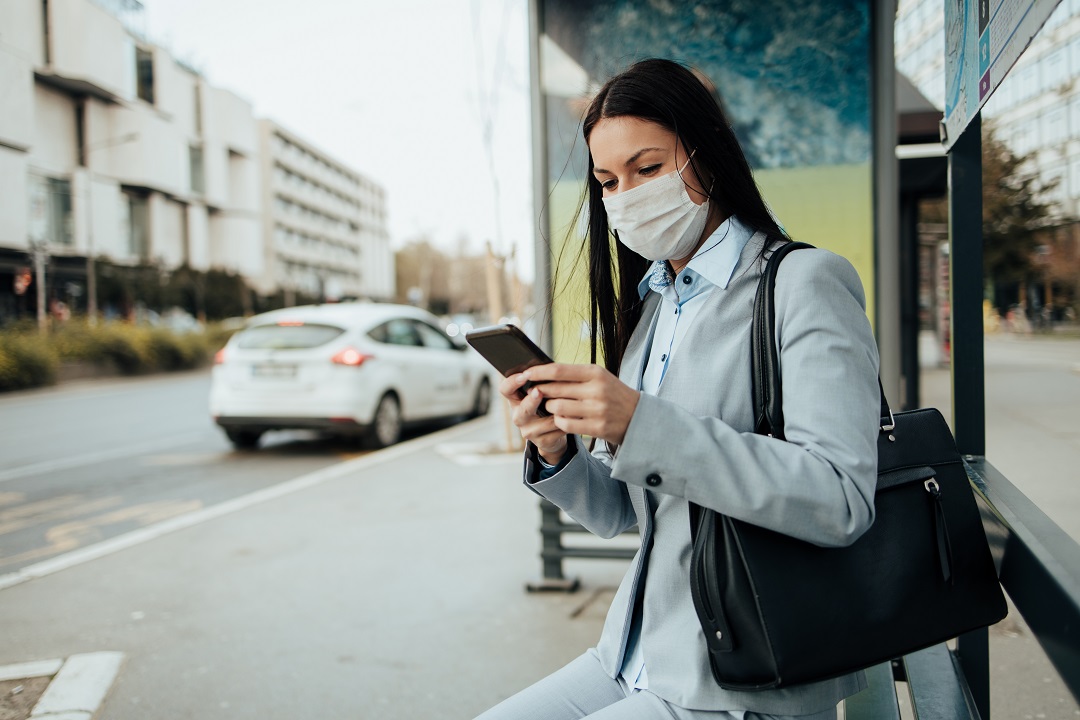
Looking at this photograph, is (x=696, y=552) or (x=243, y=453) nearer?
(x=696, y=552)

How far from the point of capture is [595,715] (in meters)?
1.42

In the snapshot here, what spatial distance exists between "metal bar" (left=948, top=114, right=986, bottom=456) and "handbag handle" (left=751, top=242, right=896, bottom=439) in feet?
2.60

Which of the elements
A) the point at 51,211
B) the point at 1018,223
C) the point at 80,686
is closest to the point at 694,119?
the point at 80,686

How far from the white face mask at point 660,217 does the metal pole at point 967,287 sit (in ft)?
2.48

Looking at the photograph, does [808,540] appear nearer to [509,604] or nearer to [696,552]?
[696,552]

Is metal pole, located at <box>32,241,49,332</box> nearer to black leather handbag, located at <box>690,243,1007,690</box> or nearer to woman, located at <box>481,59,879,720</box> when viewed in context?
woman, located at <box>481,59,879,720</box>

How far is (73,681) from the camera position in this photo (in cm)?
356

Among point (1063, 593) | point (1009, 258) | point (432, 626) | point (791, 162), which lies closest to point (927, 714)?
point (1063, 593)

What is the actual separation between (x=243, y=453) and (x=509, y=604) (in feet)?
21.2

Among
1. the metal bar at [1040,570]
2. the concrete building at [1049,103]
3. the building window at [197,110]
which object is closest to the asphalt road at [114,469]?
the metal bar at [1040,570]

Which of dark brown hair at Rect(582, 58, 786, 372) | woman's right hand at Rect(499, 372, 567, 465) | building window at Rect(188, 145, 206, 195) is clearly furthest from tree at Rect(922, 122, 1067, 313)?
building window at Rect(188, 145, 206, 195)

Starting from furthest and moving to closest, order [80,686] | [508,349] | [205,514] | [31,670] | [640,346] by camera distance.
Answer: [205,514] < [31,670] < [80,686] < [640,346] < [508,349]

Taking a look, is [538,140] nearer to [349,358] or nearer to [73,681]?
[73,681]

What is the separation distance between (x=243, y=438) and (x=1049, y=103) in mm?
9222
